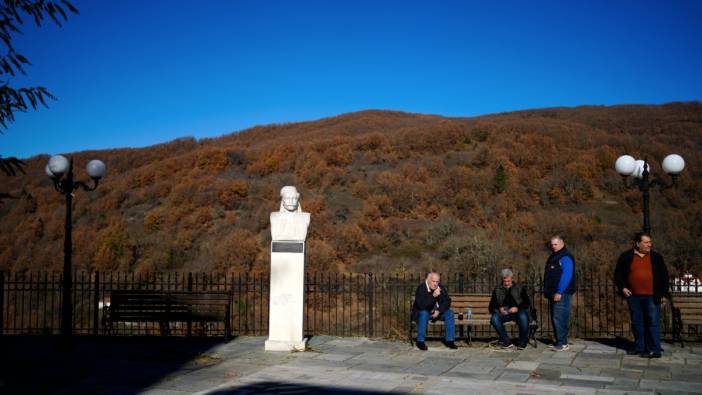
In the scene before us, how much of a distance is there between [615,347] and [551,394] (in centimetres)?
392

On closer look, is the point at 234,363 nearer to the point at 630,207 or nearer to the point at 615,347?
the point at 615,347

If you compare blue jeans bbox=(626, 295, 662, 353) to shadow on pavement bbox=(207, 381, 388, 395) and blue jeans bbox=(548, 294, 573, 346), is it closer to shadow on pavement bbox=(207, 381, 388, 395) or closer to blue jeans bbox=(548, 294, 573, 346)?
blue jeans bbox=(548, 294, 573, 346)

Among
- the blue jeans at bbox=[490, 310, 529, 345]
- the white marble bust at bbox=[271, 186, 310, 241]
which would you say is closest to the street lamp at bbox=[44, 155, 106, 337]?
the white marble bust at bbox=[271, 186, 310, 241]

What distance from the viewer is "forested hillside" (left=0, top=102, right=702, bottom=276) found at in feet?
73.6

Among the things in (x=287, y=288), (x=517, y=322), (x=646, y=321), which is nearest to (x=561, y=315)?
(x=517, y=322)

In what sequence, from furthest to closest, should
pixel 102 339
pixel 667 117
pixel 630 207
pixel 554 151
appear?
pixel 667 117
pixel 554 151
pixel 630 207
pixel 102 339

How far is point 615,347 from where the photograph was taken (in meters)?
10.1

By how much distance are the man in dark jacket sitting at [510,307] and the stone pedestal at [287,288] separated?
326 cm

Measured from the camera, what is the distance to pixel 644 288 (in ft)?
30.0

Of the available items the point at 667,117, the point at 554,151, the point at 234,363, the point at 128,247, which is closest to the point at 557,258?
the point at 234,363

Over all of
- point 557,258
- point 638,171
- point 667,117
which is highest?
point 667,117

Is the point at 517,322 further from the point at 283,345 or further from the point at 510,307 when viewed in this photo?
the point at 283,345

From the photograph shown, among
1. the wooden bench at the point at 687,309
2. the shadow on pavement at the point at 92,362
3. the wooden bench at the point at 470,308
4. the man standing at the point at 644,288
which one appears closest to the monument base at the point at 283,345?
the shadow on pavement at the point at 92,362

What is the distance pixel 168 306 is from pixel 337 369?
423 centimetres
